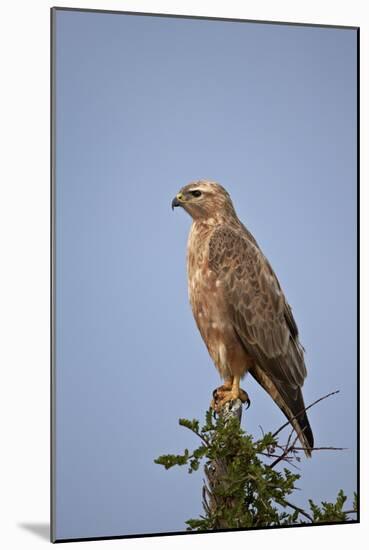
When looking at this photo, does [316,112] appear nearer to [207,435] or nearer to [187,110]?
[187,110]

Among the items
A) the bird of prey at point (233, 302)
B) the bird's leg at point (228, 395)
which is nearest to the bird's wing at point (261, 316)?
the bird of prey at point (233, 302)

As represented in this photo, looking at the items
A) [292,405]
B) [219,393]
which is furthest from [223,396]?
[292,405]

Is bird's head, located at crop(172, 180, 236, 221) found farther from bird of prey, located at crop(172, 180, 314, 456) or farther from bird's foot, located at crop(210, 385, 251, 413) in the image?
bird's foot, located at crop(210, 385, 251, 413)

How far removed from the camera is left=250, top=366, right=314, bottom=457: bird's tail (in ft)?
18.5

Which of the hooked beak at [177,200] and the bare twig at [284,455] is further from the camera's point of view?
the hooked beak at [177,200]

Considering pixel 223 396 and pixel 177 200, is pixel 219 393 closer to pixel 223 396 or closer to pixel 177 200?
pixel 223 396

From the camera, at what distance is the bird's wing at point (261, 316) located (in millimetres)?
5535

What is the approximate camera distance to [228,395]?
5.59m

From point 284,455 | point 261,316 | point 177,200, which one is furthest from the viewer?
point 261,316

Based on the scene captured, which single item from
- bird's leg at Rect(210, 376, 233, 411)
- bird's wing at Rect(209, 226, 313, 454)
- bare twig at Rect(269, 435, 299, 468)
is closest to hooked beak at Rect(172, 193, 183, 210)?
bird's wing at Rect(209, 226, 313, 454)

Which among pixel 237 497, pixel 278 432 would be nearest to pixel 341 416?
pixel 278 432

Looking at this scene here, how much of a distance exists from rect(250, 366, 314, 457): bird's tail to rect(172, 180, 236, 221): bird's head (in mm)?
758

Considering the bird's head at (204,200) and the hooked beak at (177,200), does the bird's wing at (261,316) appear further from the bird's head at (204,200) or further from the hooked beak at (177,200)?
the hooked beak at (177,200)

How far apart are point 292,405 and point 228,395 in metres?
0.33
